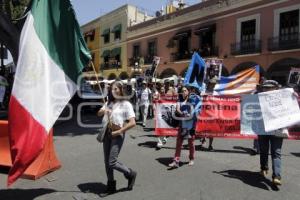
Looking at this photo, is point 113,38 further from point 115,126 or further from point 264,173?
point 115,126

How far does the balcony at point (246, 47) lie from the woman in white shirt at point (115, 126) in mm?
21215

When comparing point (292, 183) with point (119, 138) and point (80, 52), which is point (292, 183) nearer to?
point (119, 138)

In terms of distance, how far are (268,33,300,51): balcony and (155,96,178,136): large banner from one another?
50.9ft

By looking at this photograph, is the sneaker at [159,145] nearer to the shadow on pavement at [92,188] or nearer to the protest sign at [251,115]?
the protest sign at [251,115]

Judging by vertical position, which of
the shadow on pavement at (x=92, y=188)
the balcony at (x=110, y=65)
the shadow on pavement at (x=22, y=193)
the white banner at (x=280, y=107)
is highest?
the balcony at (x=110, y=65)

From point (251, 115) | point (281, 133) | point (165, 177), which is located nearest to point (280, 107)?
point (281, 133)

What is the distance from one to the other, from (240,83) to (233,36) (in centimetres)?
1686

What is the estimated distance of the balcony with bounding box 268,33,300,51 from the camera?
2306 centimetres

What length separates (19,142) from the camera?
16.0 ft

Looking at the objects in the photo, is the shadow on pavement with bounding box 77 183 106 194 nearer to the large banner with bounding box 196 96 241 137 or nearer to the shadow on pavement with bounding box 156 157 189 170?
the shadow on pavement with bounding box 156 157 189 170

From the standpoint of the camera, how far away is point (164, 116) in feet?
32.2

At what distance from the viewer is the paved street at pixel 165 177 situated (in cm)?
577

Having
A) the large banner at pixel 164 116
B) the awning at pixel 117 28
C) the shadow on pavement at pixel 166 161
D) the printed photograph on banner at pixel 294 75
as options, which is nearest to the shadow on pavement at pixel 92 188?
the shadow on pavement at pixel 166 161

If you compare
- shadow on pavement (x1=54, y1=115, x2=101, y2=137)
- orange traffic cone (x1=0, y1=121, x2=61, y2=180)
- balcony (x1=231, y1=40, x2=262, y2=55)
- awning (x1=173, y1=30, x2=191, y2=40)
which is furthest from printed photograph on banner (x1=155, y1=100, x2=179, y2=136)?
awning (x1=173, y1=30, x2=191, y2=40)
